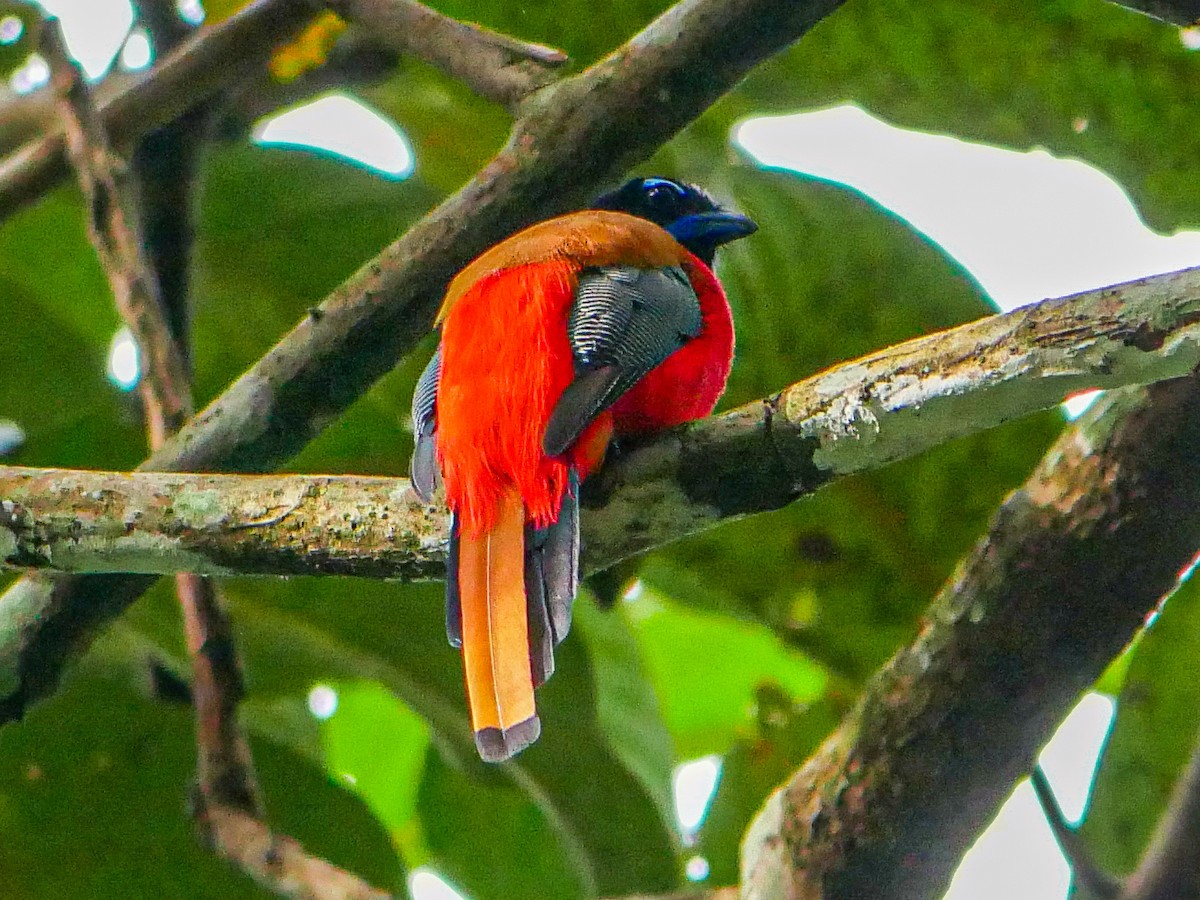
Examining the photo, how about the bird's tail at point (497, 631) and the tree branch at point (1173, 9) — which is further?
the tree branch at point (1173, 9)

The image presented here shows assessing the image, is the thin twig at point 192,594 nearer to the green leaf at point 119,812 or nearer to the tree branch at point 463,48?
the green leaf at point 119,812

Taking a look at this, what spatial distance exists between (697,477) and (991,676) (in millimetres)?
686

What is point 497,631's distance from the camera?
87.1 inches

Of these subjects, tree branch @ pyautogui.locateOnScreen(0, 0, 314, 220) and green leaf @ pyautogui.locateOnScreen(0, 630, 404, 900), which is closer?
green leaf @ pyautogui.locateOnScreen(0, 630, 404, 900)

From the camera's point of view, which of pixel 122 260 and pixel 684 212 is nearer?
pixel 122 260

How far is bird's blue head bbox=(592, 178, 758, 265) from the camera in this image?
12.7ft

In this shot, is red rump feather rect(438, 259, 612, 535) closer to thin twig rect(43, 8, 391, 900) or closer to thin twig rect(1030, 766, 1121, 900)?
thin twig rect(43, 8, 391, 900)

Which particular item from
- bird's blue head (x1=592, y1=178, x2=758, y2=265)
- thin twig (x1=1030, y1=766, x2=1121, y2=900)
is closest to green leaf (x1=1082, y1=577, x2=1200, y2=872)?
thin twig (x1=1030, y1=766, x2=1121, y2=900)

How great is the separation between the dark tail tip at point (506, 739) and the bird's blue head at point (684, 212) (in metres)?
1.91

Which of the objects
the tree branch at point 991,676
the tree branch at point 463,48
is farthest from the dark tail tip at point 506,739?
the tree branch at point 463,48

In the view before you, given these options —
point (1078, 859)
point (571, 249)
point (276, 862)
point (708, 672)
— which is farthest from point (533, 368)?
point (708, 672)

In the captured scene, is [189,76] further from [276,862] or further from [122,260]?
[276,862]

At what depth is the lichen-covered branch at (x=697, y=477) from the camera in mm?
1776

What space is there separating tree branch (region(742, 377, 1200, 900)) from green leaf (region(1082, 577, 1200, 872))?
0.55 m
